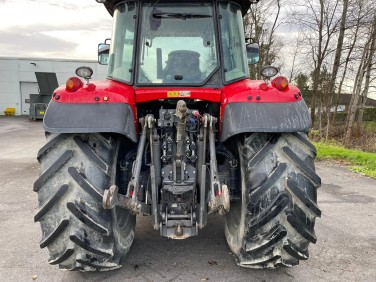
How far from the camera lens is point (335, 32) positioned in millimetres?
14594

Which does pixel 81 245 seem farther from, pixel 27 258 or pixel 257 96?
pixel 257 96

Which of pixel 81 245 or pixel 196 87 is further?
pixel 196 87

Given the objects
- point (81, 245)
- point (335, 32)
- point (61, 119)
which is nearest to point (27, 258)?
point (81, 245)

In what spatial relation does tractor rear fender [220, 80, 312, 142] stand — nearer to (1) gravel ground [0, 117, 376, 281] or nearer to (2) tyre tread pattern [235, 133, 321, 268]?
(2) tyre tread pattern [235, 133, 321, 268]

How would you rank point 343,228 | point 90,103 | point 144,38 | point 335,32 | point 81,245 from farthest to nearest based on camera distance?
point 335,32 → point 343,228 → point 144,38 → point 90,103 → point 81,245

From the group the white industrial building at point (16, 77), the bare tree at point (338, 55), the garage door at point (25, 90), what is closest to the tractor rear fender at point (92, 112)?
the bare tree at point (338, 55)

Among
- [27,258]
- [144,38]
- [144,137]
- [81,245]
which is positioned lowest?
→ [27,258]

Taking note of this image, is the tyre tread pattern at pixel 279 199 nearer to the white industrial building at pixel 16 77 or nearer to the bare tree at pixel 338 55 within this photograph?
the bare tree at pixel 338 55

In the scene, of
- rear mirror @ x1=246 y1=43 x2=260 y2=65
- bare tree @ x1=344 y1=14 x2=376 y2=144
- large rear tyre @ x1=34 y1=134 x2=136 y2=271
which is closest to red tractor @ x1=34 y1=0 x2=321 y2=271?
large rear tyre @ x1=34 y1=134 x2=136 y2=271

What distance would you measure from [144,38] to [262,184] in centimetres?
166

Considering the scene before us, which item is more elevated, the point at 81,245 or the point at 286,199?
the point at 286,199

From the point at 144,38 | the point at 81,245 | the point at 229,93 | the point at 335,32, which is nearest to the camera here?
the point at 81,245

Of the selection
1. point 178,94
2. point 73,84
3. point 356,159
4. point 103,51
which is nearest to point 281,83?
point 178,94

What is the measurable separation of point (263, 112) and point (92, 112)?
1.28 meters
